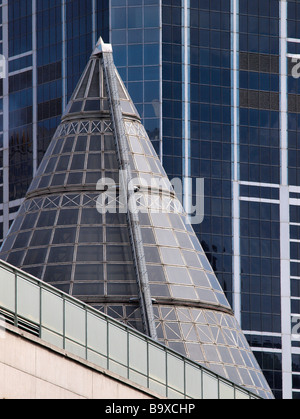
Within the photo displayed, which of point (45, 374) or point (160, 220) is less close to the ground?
point (160, 220)

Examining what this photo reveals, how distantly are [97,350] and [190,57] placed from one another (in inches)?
5098

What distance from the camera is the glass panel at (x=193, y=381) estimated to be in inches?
2665

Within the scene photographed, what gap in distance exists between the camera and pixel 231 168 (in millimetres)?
187375

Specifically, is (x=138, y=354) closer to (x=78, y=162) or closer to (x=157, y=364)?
(x=157, y=364)

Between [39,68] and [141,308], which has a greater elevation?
[39,68]

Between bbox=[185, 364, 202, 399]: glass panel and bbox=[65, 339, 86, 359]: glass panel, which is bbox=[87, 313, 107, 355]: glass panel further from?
bbox=[185, 364, 202, 399]: glass panel

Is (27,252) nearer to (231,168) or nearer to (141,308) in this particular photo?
(141,308)

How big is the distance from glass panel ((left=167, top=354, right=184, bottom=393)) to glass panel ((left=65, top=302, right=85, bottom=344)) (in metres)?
7.08

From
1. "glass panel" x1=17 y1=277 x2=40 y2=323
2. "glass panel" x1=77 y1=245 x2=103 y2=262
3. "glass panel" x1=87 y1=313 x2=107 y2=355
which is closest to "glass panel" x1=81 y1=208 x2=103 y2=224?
"glass panel" x1=77 y1=245 x2=103 y2=262

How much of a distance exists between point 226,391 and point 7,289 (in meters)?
18.8

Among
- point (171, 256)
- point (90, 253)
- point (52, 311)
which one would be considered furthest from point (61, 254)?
point (52, 311)

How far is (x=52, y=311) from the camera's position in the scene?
58.7 metres

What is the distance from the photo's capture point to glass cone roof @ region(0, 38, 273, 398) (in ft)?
271
